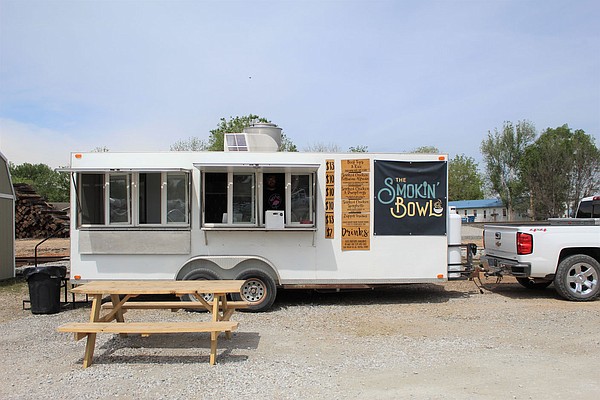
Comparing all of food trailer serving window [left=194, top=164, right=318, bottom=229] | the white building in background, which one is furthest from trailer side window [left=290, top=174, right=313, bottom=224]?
the white building in background

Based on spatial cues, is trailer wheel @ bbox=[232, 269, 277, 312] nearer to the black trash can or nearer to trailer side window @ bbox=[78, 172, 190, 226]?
trailer side window @ bbox=[78, 172, 190, 226]

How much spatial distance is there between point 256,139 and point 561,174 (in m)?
43.3

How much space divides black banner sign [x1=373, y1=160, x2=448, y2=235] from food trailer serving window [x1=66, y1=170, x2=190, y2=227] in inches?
128

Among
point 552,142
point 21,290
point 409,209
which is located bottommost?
point 21,290

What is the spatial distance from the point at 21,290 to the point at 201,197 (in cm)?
536

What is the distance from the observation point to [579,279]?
914 cm

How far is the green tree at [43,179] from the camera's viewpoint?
74.9m

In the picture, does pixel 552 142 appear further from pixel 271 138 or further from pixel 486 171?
pixel 271 138

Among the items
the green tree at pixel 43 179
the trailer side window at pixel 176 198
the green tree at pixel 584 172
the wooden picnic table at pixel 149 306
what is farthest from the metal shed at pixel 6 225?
the green tree at pixel 43 179

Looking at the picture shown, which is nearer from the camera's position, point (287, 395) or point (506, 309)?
point (287, 395)

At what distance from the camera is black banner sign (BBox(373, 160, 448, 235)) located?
29.1ft

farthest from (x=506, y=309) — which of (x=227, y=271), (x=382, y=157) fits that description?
(x=227, y=271)

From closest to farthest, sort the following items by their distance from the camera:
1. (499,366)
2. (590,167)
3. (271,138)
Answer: (499,366) < (271,138) < (590,167)

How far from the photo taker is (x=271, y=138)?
9305 mm
